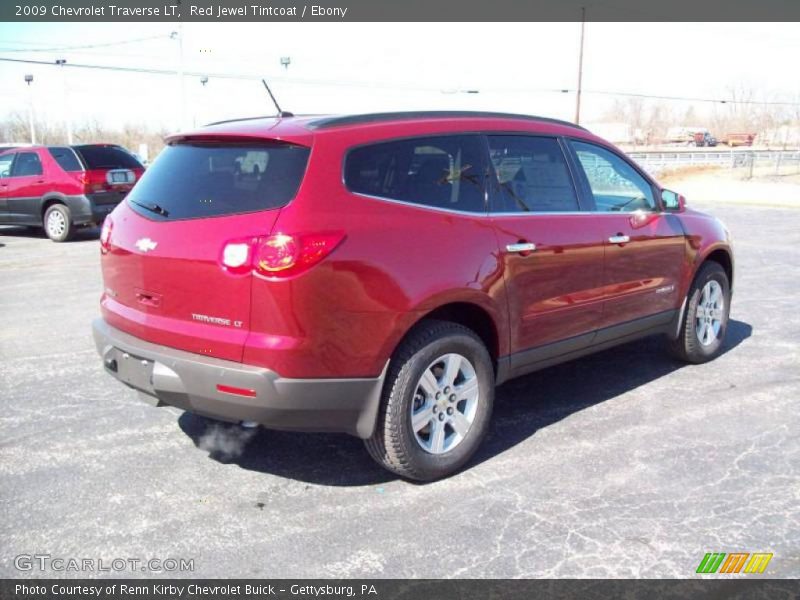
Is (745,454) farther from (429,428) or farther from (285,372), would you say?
(285,372)

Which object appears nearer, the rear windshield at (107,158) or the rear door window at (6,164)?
the rear windshield at (107,158)

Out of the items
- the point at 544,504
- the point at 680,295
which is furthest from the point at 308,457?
the point at 680,295

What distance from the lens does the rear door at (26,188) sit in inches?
566

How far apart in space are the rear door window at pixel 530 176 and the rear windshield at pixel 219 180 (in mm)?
1270

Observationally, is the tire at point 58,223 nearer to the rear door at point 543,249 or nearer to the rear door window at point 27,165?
the rear door window at point 27,165

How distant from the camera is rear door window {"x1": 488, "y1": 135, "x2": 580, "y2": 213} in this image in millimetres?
4346

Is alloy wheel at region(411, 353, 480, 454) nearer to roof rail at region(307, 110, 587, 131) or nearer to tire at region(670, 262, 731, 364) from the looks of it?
roof rail at region(307, 110, 587, 131)

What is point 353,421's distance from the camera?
359 cm

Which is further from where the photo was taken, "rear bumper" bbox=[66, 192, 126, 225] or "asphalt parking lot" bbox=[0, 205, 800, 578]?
"rear bumper" bbox=[66, 192, 126, 225]

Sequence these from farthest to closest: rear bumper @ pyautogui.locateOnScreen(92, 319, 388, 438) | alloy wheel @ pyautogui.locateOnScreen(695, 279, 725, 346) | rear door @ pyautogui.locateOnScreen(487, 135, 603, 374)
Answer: alloy wheel @ pyautogui.locateOnScreen(695, 279, 725, 346), rear door @ pyautogui.locateOnScreen(487, 135, 603, 374), rear bumper @ pyautogui.locateOnScreen(92, 319, 388, 438)

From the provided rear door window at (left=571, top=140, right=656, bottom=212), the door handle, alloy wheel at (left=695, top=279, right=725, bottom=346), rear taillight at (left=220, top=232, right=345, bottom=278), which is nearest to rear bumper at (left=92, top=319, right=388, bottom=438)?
rear taillight at (left=220, top=232, right=345, bottom=278)

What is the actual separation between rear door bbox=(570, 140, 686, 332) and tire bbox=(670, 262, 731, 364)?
0.84 ft

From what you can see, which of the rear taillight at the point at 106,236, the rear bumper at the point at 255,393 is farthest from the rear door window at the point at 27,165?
the rear bumper at the point at 255,393

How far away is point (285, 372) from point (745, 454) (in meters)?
2.67
